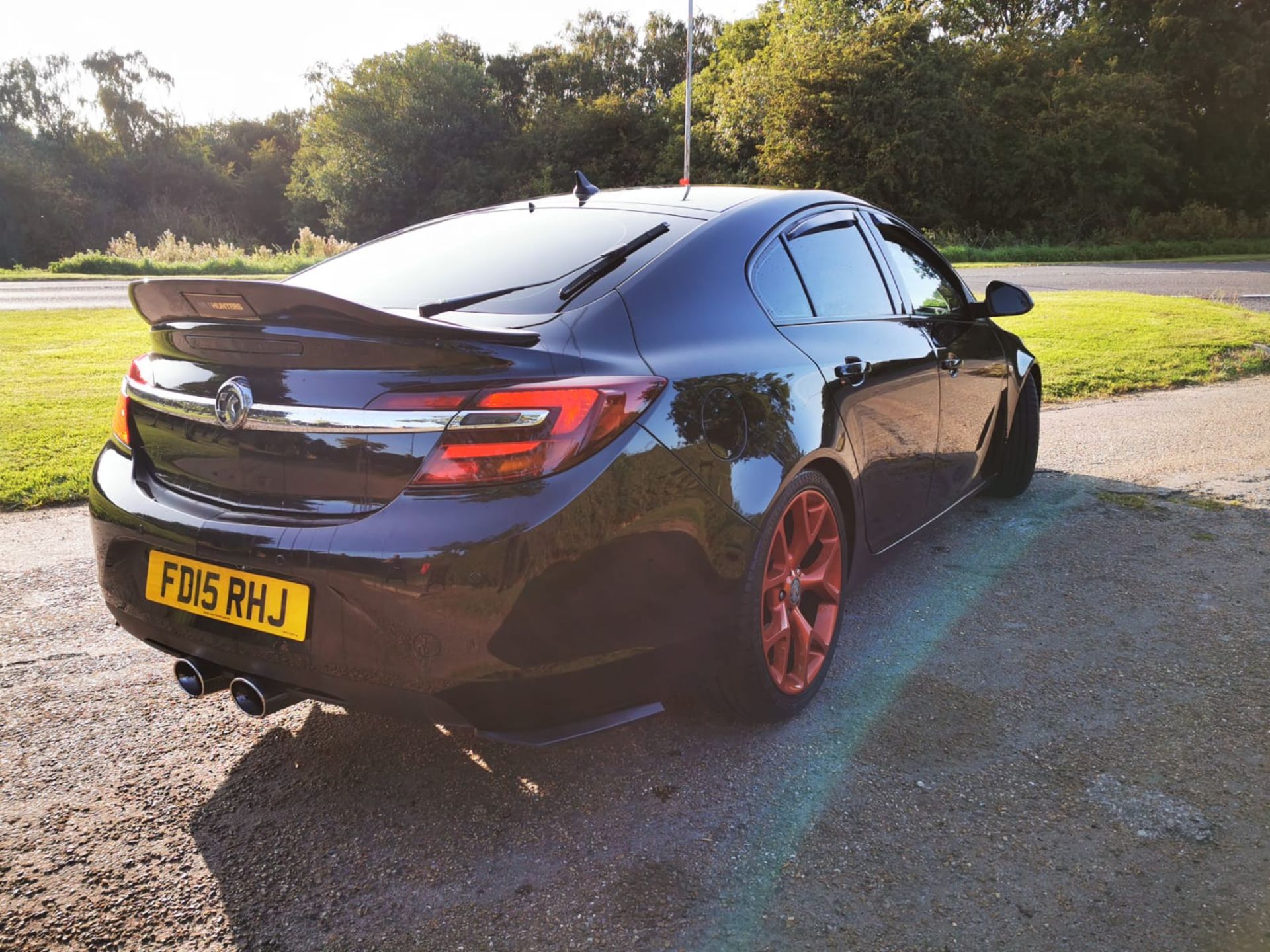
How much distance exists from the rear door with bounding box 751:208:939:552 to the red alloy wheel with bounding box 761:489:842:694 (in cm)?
25

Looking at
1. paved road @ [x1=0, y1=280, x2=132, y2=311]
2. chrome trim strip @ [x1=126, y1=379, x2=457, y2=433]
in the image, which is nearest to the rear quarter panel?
chrome trim strip @ [x1=126, y1=379, x2=457, y2=433]

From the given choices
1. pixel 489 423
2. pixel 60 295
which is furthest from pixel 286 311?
pixel 60 295

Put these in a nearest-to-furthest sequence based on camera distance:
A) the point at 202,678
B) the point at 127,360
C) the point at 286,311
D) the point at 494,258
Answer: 1. the point at 286,311
2. the point at 202,678
3. the point at 494,258
4. the point at 127,360

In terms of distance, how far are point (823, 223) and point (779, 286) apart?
0.56 m

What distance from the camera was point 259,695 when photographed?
219cm

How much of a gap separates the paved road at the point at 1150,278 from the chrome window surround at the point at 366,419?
43.1 ft

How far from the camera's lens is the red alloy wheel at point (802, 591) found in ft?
8.86

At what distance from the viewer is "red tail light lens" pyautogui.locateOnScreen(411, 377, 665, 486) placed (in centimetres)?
201

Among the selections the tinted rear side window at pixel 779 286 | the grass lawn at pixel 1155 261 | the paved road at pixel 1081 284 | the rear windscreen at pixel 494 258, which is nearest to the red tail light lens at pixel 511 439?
the rear windscreen at pixel 494 258

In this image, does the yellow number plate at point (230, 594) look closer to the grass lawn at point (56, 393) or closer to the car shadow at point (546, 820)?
the car shadow at point (546, 820)

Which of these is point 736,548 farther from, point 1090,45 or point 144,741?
point 1090,45

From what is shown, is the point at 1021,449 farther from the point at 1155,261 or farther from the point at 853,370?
the point at 1155,261

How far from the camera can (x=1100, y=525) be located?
4.69 m

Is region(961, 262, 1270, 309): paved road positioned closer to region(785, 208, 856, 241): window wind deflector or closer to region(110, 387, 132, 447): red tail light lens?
region(785, 208, 856, 241): window wind deflector
